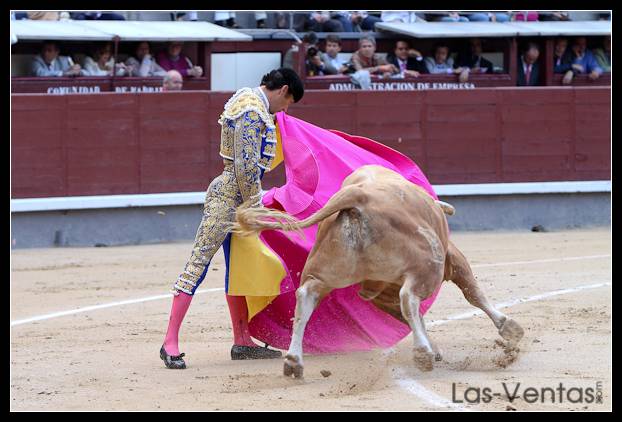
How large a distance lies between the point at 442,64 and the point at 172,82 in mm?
2530

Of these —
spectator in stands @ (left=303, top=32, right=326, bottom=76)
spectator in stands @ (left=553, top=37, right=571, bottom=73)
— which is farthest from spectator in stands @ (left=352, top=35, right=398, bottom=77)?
spectator in stands @ (left=553, top=37, right=571, bottom=73)

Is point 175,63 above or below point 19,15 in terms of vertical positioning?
below

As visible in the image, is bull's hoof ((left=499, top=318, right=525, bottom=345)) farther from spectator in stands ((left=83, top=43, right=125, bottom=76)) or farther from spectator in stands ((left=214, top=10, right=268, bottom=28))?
spectator in stands ((left=214, top=10, right=268, bottom=28))

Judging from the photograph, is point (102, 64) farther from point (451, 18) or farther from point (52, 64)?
point (451, 18)

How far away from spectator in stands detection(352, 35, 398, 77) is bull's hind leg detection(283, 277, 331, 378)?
6058 mm

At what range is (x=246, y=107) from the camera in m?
4.46

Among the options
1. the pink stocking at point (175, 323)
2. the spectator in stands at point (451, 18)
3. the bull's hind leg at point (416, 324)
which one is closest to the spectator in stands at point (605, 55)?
the spectator in stands at point (451, 18)

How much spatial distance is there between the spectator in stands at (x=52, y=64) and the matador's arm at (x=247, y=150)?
494 cm

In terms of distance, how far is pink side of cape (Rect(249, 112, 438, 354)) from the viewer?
4.75 meters

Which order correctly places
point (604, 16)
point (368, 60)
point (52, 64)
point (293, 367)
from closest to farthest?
point (293, 367) → point (52, 64) → point (368, 60) → point (604, 16)

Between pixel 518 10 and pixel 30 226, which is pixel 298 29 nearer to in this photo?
pixel 518 10

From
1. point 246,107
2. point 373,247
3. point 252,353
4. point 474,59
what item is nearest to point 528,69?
point 474,59
